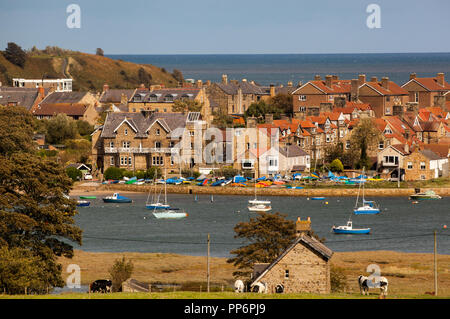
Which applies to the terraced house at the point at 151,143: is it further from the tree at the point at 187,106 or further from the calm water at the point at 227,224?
the tree at the point at 187,106

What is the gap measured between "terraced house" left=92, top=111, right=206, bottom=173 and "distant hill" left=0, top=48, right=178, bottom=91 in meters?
62.6

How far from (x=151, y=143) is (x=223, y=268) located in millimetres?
33379

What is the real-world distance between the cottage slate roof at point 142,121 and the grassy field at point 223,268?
28.1 metres

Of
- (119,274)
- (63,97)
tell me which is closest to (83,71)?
(63,97)

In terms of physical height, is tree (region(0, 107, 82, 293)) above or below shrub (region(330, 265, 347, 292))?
above

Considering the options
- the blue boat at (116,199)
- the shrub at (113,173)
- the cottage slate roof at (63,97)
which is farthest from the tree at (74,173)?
the cottage slate roof at (63,97)

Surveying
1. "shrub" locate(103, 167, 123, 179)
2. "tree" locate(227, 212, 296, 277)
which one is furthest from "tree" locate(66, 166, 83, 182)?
"tree" locate(227, 212, 296, 277)

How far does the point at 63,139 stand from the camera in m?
86.5

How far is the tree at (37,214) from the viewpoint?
36438 millimetres

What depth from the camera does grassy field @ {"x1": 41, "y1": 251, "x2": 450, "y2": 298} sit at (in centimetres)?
4003

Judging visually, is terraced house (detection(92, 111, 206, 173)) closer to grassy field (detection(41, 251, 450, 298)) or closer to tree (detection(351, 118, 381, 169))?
tree (detection(351, 118, 381, 169))

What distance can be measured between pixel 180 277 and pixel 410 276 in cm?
986

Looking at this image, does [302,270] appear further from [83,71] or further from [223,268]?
[83,71]

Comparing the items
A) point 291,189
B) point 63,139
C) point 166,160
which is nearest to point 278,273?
point 291,189
